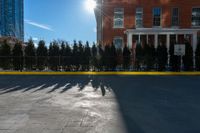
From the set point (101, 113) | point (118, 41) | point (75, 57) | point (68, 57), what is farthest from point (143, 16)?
point (101, 113)

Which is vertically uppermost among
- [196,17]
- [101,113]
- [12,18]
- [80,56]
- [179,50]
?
[12,18]

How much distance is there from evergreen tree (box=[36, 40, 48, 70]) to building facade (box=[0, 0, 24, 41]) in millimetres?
28533

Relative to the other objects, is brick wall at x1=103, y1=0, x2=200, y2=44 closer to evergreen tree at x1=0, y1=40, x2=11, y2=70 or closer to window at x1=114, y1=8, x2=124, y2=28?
window at x1=114, y1=8, x2=124, y2=28

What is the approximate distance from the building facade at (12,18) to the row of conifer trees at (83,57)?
2826cm

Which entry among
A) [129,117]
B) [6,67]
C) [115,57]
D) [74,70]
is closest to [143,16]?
[115,57]

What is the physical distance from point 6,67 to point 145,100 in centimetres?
1595

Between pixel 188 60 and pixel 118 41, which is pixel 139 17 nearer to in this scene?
pixel 118 41

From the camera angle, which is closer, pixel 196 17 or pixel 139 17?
pixel 196 17

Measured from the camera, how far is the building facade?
162ft

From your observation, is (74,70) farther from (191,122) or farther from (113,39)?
(191,122)

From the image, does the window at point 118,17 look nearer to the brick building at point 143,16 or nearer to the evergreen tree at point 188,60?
the brick building at point 143,16

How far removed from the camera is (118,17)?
2938cm

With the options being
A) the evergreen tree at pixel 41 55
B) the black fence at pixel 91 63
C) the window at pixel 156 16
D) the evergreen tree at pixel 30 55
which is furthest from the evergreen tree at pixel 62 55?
the window at pixel 156 16

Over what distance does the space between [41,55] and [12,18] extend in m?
34.2
